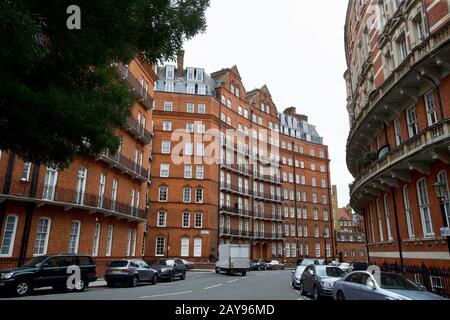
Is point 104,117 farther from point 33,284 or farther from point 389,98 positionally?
point 389,98

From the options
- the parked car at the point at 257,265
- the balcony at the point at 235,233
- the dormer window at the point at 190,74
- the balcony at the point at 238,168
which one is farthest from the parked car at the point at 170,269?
the dormer window at the point at 190,74

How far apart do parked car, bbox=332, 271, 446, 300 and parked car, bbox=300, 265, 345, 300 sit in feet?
7.45

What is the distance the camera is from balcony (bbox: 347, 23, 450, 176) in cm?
1365

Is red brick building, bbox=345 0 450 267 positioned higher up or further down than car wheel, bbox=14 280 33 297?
higher up

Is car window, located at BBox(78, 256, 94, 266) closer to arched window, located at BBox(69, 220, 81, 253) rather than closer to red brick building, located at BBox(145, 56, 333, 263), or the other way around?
arched window, located at BBox(69, 220, 81, 253)

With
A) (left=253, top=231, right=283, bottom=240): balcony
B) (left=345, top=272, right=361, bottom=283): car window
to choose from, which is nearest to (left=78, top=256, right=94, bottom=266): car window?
(left=345, top=272, right=361, bottom=283): car window

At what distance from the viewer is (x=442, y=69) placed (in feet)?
47.0

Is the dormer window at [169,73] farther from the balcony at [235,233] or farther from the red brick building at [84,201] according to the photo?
the balcony at [235,233]

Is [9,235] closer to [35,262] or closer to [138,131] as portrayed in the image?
[35,262]

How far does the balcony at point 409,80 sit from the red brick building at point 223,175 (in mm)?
27534

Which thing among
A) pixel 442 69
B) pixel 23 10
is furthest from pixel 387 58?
pixel 23 10

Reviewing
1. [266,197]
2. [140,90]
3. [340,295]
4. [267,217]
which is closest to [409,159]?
[340,295]

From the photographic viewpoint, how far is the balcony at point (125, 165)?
25072mm

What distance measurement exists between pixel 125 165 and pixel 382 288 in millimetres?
23582
